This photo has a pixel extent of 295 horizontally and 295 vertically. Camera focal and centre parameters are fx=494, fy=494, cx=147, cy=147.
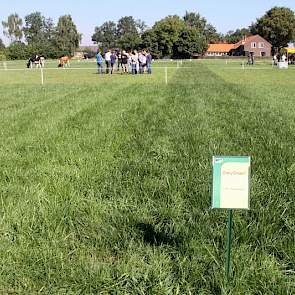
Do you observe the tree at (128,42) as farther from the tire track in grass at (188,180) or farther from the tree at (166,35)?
the tire track in grass at (188,180)

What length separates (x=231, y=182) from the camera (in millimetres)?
3193

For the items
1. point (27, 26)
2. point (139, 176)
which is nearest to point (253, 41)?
point (27, 26)

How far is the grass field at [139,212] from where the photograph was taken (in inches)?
140

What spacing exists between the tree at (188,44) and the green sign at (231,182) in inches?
4541

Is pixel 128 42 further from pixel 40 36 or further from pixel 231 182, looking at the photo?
pixel 231 182

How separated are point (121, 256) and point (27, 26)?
197 meters

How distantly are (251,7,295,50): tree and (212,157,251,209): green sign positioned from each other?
126 metres

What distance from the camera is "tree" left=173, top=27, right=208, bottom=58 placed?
115938mm

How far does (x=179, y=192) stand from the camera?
530 cm

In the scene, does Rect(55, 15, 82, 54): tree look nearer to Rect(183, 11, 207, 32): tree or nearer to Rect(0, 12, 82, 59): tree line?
Rect(0, 12, 82, 59): tree line

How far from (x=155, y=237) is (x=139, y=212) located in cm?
59

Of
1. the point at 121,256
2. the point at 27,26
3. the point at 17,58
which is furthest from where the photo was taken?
the point at 27,26

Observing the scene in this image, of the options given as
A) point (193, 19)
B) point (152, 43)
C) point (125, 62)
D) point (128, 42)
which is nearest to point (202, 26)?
point (193, 19)

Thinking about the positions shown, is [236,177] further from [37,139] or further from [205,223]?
[37,139]
